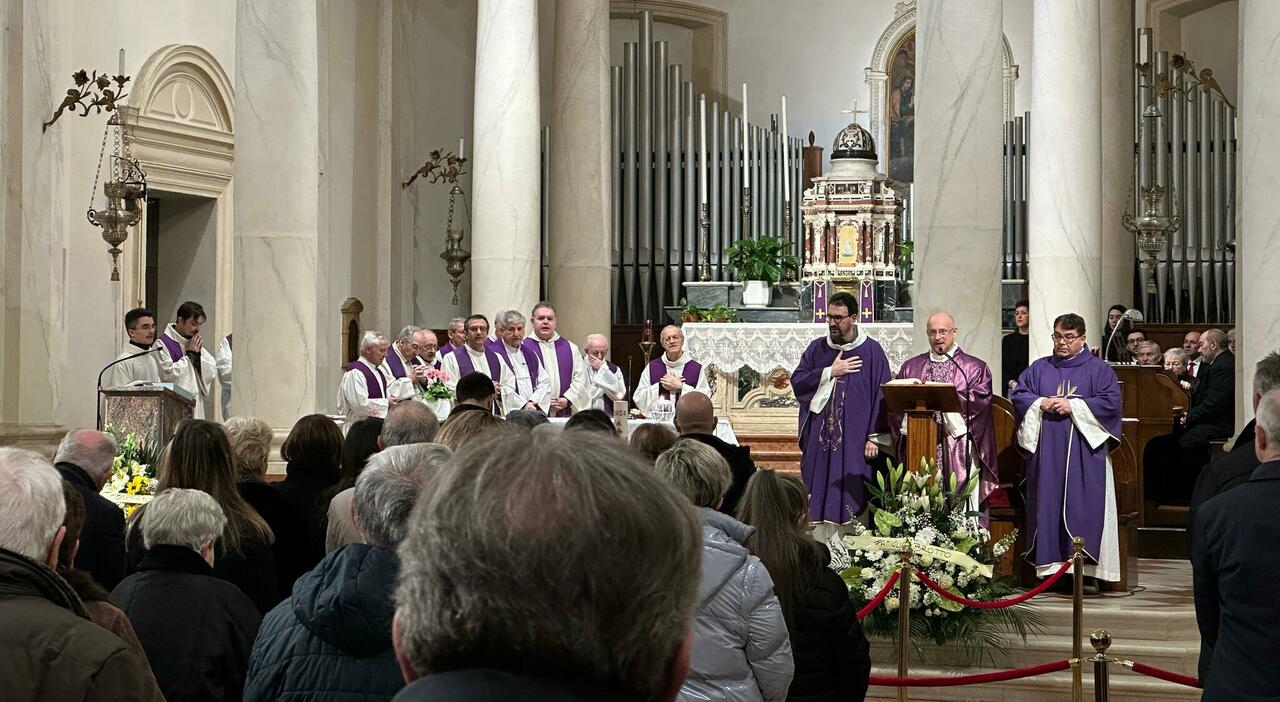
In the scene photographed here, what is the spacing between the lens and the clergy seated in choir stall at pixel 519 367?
38.4 feet

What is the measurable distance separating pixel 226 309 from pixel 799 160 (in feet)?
24.7

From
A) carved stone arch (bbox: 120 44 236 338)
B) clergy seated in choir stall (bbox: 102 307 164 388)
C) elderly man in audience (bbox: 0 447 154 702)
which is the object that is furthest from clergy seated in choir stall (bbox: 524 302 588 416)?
elderly man in audience (bbox: 0 447 154 702)

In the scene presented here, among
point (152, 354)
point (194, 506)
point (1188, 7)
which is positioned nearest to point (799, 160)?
point (1188, 7)

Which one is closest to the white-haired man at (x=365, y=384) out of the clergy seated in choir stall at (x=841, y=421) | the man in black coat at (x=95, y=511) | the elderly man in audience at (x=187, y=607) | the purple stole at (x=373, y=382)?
the purple stole at (x=373, y=382)

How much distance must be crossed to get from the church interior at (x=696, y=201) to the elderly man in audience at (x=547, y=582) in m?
4.78

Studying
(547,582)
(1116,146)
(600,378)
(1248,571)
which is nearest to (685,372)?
(600,378)

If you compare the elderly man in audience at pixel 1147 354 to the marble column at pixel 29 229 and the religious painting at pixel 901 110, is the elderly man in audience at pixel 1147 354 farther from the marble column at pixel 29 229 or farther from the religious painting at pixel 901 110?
the marble column at pixel 29 229

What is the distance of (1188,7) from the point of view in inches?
757

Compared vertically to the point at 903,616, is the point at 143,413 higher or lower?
higher

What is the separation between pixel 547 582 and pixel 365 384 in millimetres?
9790

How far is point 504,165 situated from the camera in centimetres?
1328

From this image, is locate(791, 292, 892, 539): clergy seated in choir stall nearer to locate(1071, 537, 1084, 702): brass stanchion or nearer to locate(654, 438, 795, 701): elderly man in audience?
locate(1071, 537, 1084, 702): brass stanchion

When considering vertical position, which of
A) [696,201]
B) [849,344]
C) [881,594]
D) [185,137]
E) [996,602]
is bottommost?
[996,602]

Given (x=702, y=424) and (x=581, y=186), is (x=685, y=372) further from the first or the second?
(x=702, y=424)
